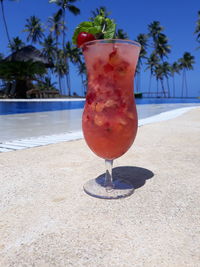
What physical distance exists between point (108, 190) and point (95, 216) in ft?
1.00

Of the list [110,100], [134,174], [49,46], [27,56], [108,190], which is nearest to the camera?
[110,100]

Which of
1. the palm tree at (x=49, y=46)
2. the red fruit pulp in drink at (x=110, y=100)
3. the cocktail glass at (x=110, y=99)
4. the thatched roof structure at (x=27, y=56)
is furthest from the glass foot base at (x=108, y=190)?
the palm tree at (x=49, y=46)

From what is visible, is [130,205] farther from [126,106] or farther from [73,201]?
[126,106]

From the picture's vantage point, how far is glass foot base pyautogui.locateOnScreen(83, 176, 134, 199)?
1.33 metres

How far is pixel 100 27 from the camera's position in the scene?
1310 millimetres

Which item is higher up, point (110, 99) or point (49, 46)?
point (49, 46)

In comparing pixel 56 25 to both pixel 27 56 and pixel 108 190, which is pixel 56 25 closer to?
pixel 27 56

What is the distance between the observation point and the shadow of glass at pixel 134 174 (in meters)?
1.57

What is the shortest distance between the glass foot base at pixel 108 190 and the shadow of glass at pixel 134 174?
2.9 inches

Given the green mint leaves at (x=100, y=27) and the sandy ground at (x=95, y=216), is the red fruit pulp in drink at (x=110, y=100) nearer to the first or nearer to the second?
the green mint leaves at (x=100, y=27)

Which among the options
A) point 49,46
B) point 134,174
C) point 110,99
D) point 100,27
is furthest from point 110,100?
point 49,46

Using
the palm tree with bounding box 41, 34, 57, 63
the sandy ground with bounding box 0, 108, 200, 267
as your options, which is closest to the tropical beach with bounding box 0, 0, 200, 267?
the sandy ground with bounding box 0, 108, 200, 267

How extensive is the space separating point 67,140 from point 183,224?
2178 mm

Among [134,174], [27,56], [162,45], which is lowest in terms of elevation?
[134,174]
